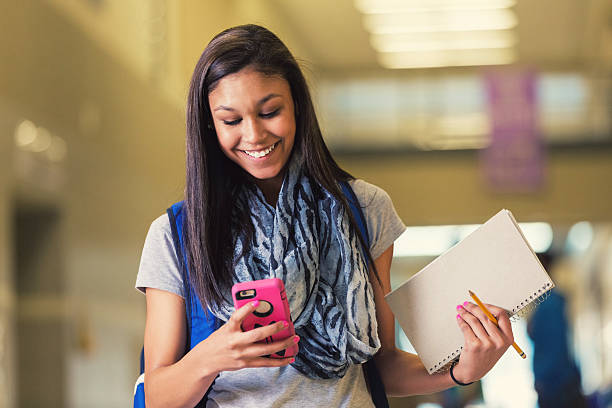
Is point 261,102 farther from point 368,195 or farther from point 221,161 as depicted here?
point 368,195

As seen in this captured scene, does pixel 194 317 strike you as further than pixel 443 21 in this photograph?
No

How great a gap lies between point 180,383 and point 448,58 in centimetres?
1472

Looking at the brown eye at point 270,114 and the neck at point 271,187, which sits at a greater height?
the brown eye at point 270,114

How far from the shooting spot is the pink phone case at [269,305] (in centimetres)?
168

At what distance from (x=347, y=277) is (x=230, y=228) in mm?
231

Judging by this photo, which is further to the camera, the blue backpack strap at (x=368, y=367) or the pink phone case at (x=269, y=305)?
the blue backpack strap at (x=368, y=367)

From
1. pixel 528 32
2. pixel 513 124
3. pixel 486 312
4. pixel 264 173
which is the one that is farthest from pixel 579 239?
pixel 264 173

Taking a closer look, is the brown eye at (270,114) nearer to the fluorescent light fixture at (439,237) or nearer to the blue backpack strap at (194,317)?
the blue backpack strap at (194,317)

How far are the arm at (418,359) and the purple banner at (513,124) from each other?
39.5ft

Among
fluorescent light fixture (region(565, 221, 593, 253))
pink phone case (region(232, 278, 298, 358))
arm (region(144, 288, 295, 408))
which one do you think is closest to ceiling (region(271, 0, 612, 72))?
fluorescent light fixture (region(565, 221, 593, 253))

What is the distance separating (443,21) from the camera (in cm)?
1425

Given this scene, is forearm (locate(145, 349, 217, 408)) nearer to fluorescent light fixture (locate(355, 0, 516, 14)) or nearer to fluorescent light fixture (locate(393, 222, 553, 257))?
fluorescent light fixture (locate(355, 0, 516, 14))

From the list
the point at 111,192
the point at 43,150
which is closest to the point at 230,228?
the point at 43,150

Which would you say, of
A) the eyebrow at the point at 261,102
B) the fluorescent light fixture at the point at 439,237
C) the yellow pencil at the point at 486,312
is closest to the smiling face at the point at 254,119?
the eyebrow at the point at 261,102
